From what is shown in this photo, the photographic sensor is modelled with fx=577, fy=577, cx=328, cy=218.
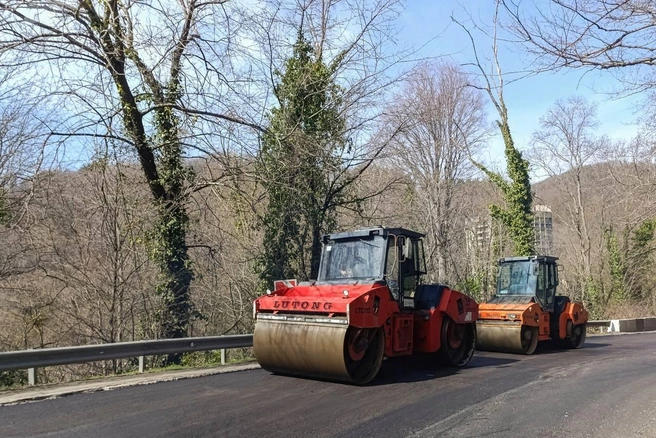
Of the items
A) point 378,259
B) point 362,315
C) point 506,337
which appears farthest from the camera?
point 506,337

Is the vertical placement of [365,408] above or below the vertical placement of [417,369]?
above

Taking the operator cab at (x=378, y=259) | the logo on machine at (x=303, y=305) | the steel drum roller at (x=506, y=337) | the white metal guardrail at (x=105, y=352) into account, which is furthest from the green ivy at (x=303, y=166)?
the logo on machine at (x=303, y=305)

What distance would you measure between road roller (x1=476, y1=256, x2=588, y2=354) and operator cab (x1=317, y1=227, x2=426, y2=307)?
4180 mm

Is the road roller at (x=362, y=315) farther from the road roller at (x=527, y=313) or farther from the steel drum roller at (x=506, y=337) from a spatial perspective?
the road roller at (x=527, y=313)

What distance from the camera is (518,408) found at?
24.6ft

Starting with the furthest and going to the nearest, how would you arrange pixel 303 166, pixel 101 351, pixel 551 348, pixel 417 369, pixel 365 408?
pixel 551 348, pixel 303 166, pixel 417 369, pixel 101 351, pixel 365 408

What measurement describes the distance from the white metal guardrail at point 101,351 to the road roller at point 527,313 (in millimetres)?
6107

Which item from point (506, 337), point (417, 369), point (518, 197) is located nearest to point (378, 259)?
point (417, 369)

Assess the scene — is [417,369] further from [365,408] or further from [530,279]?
[530,279]

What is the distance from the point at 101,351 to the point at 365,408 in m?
4.86

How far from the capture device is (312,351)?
29.0 ft

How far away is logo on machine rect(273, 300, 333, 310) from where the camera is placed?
895 cm

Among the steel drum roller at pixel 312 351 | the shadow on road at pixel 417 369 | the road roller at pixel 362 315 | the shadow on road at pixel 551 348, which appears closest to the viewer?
the steel drum roller at pixel 312 351

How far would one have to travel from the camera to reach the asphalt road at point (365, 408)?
20.4ft
